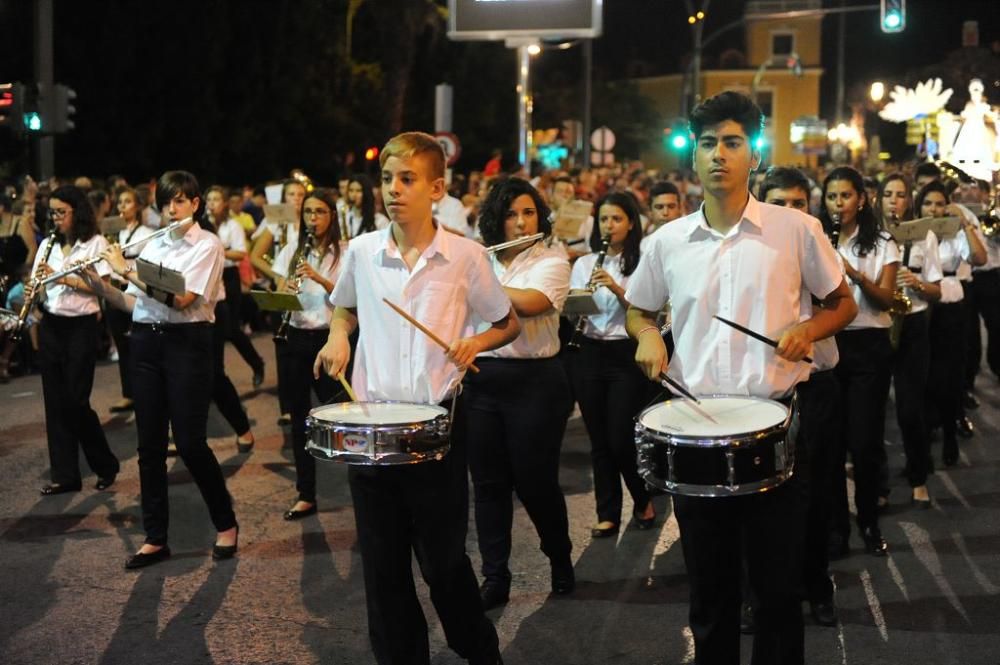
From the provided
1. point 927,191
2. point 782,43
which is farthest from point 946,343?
point 782,43

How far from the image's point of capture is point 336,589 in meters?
7.00

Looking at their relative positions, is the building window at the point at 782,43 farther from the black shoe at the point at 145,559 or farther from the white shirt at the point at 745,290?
the white shirt at the point at 745,290

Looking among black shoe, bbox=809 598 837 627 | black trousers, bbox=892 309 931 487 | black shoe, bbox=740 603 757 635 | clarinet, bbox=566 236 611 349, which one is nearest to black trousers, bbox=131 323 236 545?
clarinet, bbox=566 236 611 349

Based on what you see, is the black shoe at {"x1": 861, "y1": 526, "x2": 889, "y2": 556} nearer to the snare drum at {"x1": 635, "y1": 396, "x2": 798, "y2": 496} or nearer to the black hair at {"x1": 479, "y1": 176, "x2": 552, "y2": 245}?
the black hair at {"x1": 479, "y1": 176, "x2": 552, "y2": 245}

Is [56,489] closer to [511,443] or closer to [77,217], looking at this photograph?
[77,217]

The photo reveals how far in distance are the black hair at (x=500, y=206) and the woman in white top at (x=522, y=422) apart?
10 cm

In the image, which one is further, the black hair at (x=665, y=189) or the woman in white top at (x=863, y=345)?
the black hair at (x=665, y=189)

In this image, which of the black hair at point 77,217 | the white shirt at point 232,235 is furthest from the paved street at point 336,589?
the white shirt at point 232,235

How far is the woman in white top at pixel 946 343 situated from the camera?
9.86 metres

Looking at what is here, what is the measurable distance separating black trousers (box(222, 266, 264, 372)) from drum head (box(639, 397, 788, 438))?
8844 mm

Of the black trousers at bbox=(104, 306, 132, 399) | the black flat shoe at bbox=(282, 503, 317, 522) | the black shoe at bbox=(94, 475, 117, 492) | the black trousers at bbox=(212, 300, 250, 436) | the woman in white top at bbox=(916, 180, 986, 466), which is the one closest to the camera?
the black flat shoe at bbox=(282, 503, 317, 522)

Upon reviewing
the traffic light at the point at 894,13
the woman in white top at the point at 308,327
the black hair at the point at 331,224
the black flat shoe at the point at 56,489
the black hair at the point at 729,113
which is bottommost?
the black flat shoe at the point at 56,489

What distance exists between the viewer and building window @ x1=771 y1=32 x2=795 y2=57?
270 ft

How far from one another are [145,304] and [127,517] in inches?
69.8
